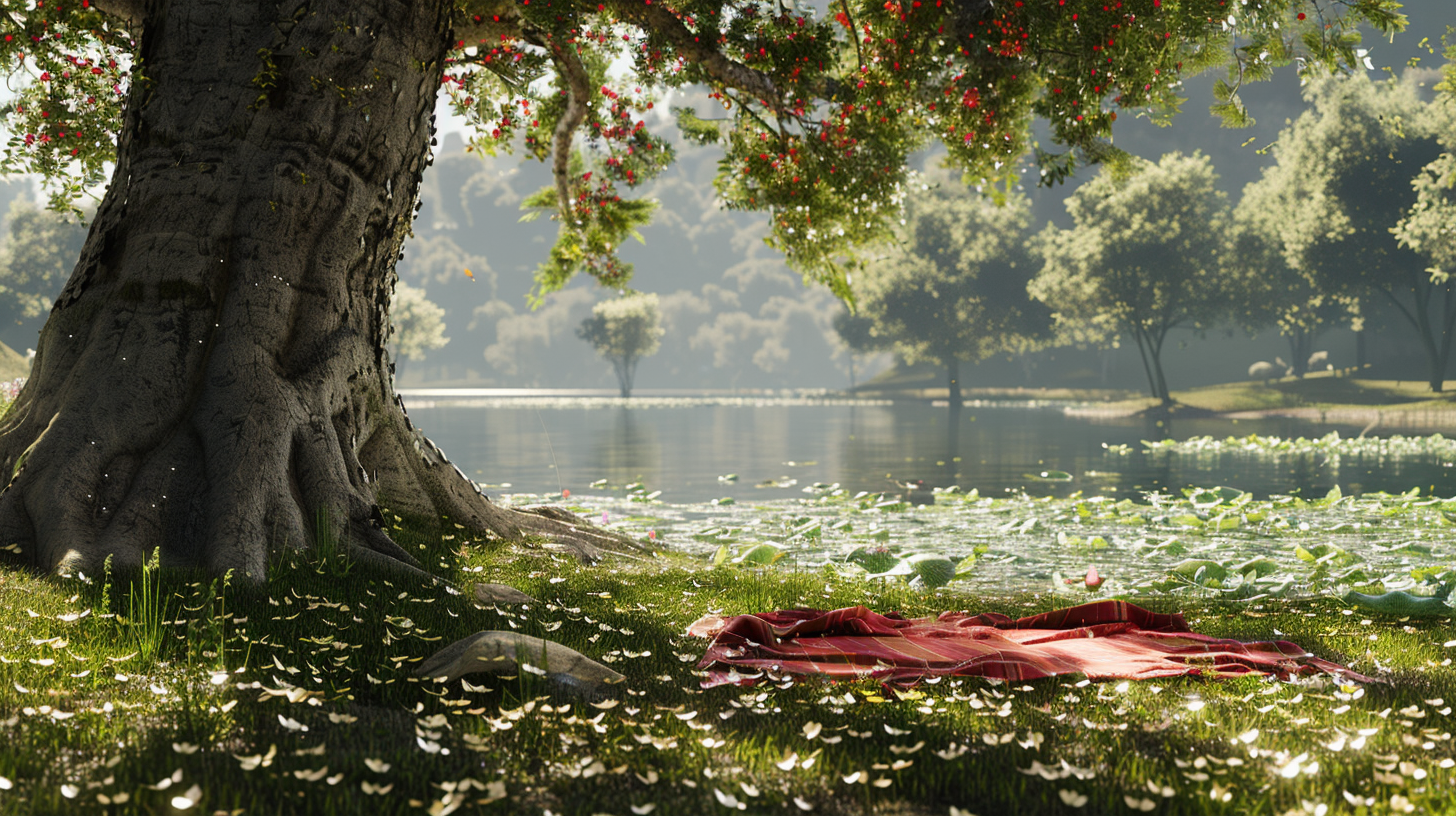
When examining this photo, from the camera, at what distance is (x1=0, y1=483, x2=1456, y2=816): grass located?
301cm

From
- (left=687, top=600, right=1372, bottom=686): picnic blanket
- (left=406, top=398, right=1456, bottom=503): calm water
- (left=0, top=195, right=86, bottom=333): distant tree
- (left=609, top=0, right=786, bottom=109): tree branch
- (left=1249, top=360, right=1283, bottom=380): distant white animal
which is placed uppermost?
(left=0, top=195, right=86, bottom=333): distant tree

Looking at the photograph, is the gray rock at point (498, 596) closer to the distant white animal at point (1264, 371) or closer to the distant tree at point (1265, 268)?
the distant tree at point (1265, 268)

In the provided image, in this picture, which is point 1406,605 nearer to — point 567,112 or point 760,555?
point 760,555

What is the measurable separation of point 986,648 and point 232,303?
6235 mm

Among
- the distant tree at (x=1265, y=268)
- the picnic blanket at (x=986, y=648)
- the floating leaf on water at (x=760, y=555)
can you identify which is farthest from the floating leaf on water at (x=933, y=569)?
the distant tree at (x=1265, y=268)

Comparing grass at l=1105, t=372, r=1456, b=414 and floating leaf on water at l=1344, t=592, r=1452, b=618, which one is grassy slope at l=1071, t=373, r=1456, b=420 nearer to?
→ grass at l=1105, t=372, r=1456, b=414

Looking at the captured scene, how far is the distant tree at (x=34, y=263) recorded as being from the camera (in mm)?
81750

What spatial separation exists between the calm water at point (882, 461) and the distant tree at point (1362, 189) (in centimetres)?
887

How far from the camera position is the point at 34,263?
8269 cm

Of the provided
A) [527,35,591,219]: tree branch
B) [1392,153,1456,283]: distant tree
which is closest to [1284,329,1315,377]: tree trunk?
[1392,153,1456,283]: distant tree

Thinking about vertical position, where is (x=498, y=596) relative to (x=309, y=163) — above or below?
below

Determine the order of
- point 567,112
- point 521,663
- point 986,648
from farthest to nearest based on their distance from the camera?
1. point 567,112
2. point 986,648
3. point 521,663

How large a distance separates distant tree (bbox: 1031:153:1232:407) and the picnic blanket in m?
49.0

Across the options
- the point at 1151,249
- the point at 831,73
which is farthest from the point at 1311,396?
→ the point at 831,73
